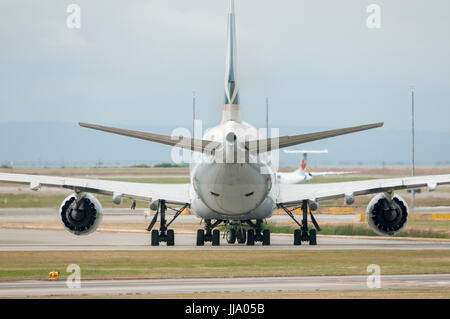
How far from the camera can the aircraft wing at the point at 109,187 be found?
44.6 m

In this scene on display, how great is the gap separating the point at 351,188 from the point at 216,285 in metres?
→ 18.7

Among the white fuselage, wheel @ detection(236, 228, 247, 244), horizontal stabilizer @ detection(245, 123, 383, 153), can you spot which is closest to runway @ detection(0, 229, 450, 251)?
wheel @ detection(236, 228, 247, 244)

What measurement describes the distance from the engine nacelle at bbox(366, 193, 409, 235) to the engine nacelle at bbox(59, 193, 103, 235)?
12.2 metres

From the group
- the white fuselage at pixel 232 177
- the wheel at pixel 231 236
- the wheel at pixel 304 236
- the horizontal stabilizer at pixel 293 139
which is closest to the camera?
the horizontal stabilizer at pixel 293 139

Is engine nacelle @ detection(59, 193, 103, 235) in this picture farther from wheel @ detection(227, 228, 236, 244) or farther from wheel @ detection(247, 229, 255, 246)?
wheel @ detection(247, 229, 255, 246)

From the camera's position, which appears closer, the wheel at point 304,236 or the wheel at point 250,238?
the wheel at point 250,238

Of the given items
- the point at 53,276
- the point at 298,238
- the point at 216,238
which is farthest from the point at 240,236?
the point at 53,276

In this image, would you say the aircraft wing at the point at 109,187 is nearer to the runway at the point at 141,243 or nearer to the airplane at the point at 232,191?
the airplane at the point at 232,191

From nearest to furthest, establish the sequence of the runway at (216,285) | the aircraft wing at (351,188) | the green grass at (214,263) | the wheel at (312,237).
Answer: the runway at (216,285)
the green grass at (214,263)
the aircraft wing at (351,188)
the wheel at (312,237)

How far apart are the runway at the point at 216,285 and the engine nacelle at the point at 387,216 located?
1353cm

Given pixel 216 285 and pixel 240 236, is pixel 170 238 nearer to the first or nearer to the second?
pixel 240 236

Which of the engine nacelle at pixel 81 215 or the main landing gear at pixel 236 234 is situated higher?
the engine nacelle at pixel 81 215

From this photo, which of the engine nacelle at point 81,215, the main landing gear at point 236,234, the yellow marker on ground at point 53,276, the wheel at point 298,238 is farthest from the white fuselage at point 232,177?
the yellow marker on ground at point 53,276
